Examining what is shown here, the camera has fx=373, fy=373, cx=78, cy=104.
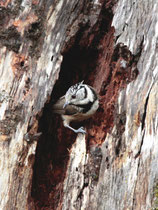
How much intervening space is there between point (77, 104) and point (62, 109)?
0.77 ft

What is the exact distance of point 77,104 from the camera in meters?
5.09

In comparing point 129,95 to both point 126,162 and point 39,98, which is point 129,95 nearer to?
point 126,162

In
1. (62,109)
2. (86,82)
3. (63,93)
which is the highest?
(86,82)

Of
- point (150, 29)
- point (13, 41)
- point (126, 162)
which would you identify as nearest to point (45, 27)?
point (13, 41)

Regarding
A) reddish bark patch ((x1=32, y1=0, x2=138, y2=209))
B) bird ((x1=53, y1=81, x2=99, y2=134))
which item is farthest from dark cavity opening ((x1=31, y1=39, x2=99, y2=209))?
bird ((x1=53, y1=81, x2=99, y2=134))

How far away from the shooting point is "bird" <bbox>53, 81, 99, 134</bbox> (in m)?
4.77

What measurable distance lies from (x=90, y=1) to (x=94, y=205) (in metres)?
2.58

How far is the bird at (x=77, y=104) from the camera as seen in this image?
4.77 metres

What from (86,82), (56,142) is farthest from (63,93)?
(56,142)

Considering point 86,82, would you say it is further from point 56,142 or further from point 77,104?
point 56,142

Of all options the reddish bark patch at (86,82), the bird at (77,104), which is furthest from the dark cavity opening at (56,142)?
the bird at (77,104)

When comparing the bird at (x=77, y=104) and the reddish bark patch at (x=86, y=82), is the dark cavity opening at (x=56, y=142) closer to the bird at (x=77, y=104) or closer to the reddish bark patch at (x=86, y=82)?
the reddish bark patch at (x=86, y=82)

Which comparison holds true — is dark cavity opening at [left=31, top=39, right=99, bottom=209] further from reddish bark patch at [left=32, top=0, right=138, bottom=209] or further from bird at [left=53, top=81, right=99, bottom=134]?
bird at [left=53, top=81, right=99, bottom=134]

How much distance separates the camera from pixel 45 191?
4.52 m
